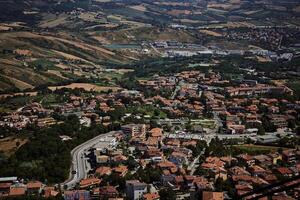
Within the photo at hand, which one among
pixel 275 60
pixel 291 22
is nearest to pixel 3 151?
pixel 275 60

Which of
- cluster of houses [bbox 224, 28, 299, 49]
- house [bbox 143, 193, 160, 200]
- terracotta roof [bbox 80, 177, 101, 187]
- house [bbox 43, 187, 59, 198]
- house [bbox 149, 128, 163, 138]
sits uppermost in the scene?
house [bbox 143, 193, 160, 200]

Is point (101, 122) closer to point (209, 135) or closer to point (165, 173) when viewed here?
point (209, 135)

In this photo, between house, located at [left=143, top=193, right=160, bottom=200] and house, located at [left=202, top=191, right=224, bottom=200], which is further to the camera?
house, located at [left=143, top=193, right=160, bottom=200]

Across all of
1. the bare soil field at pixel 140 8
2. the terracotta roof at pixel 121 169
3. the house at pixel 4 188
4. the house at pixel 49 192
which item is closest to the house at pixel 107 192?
the house at pixel 49 192

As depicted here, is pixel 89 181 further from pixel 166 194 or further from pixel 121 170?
pixel 166 194

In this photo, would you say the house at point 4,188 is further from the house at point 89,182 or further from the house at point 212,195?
the house at point 212,195

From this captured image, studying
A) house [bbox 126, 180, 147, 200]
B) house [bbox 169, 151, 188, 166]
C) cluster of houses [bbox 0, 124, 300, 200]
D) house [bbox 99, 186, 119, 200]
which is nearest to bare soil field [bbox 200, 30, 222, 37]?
cluster of houses [bbox 0, 124, 300, 200]

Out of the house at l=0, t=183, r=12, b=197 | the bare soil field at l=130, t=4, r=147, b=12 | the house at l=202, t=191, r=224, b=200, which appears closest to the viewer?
the house at l=202, t=191, r=224, b=200

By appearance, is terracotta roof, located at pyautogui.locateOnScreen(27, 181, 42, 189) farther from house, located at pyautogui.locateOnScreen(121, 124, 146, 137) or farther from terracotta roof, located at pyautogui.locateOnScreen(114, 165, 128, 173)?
house, located at pyautogui.locateOnScreen(121, 124, 146, 137)
